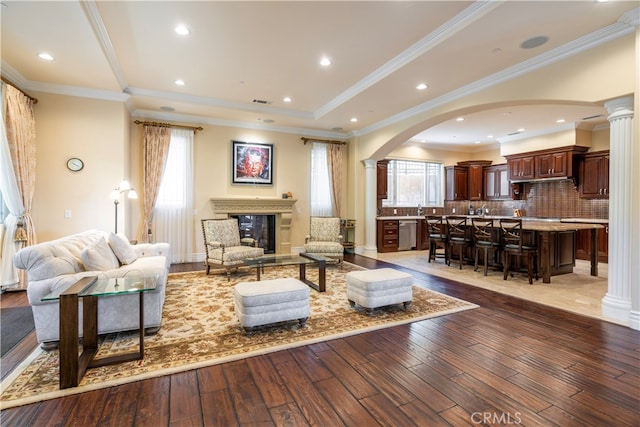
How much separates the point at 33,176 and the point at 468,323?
6384 millimetres

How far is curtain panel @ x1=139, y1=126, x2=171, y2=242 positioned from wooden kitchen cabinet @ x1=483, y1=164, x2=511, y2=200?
9.11 metres

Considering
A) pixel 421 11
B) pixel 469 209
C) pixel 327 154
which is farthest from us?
pixel 469 209

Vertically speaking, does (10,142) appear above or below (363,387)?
above

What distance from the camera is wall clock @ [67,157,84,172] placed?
5135 millimetres

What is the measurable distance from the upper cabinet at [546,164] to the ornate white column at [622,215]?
4.82 meters

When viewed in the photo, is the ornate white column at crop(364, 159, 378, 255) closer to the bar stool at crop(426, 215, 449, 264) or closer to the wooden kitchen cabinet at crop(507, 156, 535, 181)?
the bar stool at crop(426, 215, 449, 264)

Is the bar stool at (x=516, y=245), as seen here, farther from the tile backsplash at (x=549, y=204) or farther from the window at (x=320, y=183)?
the window at (x=320, y=183)

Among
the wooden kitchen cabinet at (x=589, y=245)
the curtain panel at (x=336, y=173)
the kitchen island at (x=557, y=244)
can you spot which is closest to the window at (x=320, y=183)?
the curtain panel at (x=336, y=173)

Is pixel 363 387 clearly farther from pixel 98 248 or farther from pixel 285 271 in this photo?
pixel 285 271

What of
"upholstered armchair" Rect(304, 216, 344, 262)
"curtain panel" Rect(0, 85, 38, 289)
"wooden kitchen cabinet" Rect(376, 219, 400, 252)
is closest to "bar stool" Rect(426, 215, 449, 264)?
"wooden kitchen cabinet" Rect(376, 219, 400, 252)

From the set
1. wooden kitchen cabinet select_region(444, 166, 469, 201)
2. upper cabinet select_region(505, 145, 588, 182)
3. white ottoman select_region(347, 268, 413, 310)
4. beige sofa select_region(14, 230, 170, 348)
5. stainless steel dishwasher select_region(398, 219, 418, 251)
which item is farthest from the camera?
wooden kitchen cabinet select_region(444, 166, 469, 201)

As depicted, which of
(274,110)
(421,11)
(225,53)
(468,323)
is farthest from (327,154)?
(468,323)

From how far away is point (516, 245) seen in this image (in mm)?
5387

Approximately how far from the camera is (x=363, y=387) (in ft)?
7.29
